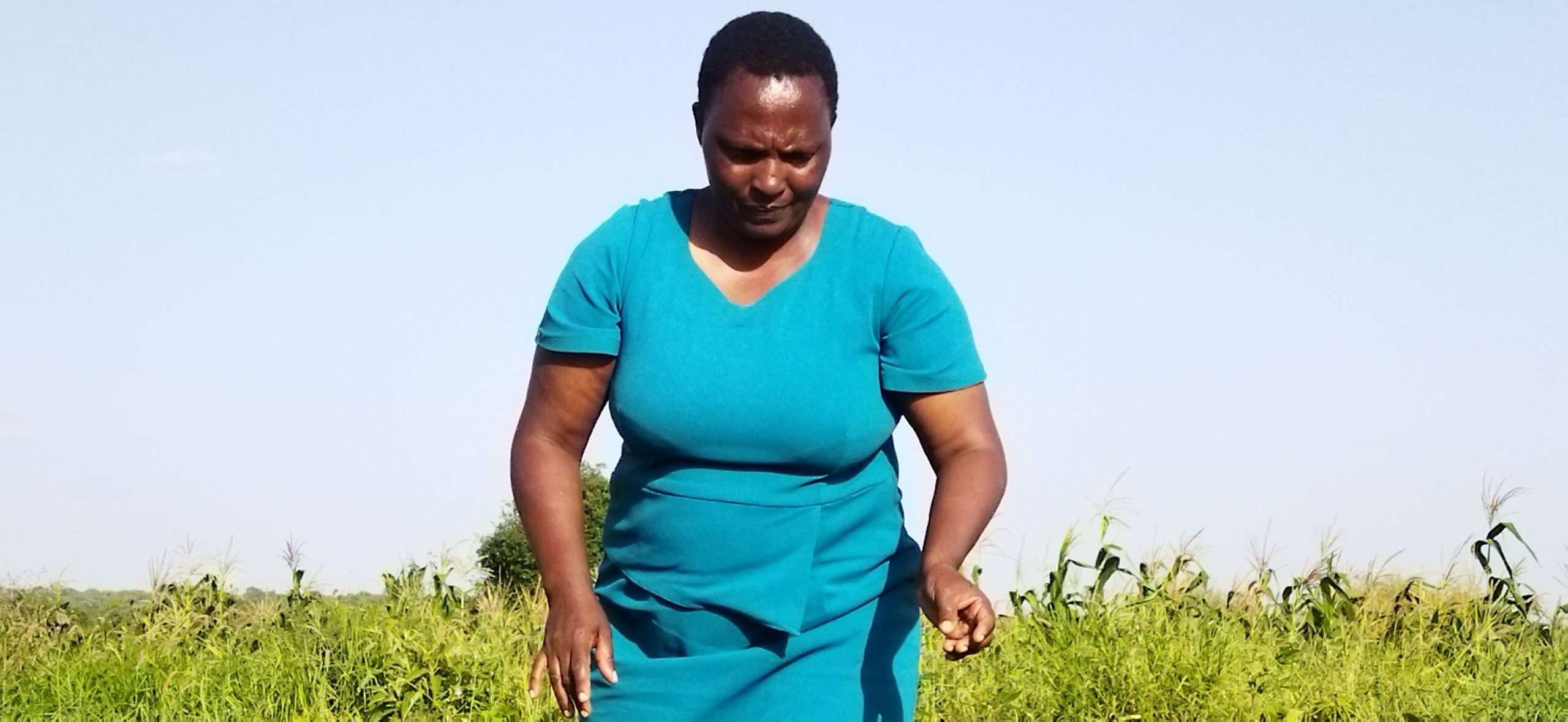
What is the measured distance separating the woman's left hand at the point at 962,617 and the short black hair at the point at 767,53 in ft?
2.87

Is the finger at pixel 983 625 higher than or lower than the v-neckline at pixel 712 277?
lower

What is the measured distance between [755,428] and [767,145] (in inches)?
19.5

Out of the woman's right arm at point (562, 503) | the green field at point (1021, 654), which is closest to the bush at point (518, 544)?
the green field at point (1021, 654)

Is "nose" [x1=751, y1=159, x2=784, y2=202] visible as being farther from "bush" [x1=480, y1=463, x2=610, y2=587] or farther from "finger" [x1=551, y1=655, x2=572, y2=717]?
"bush" [x1=480, y1=463, x2=610, y2=587]

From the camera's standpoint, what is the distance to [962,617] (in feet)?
9.12

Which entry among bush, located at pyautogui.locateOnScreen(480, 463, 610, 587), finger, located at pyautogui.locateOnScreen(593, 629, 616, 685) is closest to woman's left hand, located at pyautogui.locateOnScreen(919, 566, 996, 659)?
finger, located at pyautogui.locateOnScreen(593, 629, 616, 685)

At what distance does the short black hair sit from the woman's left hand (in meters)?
0.88

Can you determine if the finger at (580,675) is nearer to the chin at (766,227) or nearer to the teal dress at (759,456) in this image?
the teal dress at (759,456)

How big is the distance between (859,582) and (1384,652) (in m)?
3.95

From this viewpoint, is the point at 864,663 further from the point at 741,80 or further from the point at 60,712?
the point at 60,712

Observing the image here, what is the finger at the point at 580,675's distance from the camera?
2936 millimetres

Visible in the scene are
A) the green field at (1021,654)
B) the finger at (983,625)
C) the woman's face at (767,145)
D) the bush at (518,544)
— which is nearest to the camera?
the finger at (983,625)

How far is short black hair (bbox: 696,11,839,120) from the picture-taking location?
292 cm

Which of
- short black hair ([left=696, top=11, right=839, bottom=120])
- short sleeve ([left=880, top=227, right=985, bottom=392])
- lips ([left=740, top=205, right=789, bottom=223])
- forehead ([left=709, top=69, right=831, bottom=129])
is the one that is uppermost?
short black hair ([left=696, top=11, right=839, bottom=120])
